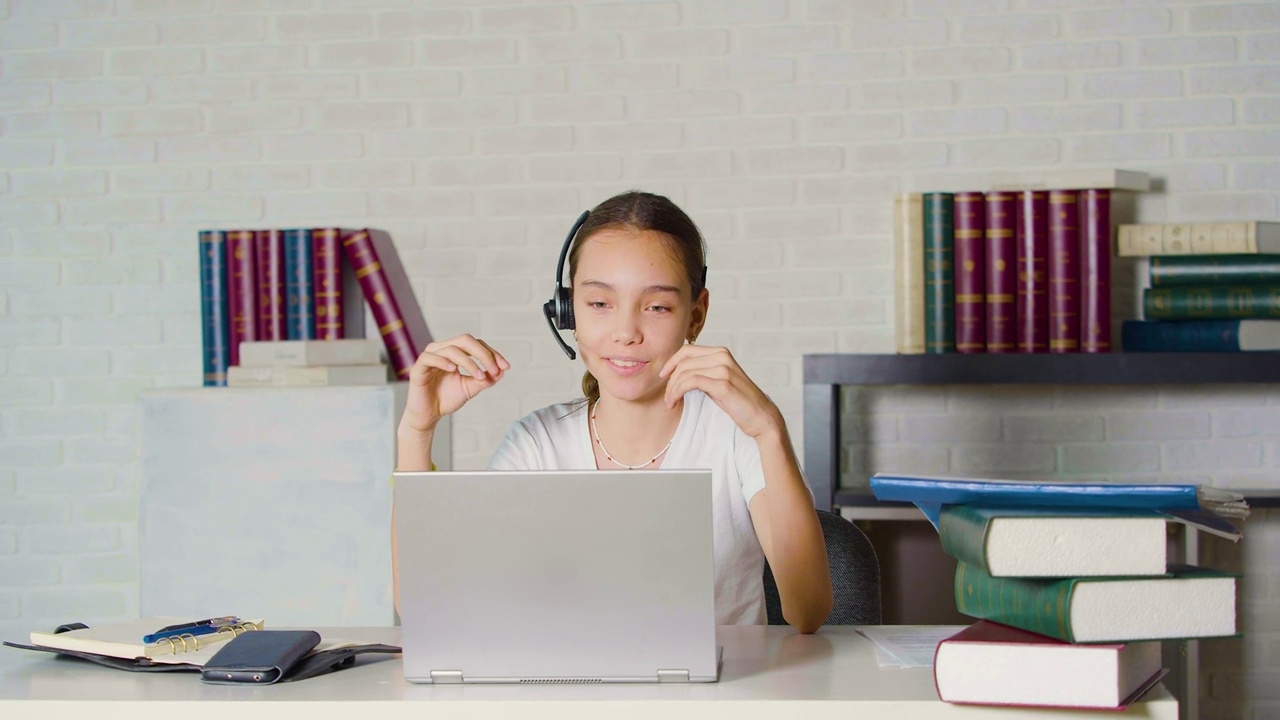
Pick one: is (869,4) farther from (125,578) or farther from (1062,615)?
(125,578)

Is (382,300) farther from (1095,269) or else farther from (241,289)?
(1095,269)

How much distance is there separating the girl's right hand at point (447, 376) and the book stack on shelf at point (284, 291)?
4.42 feet

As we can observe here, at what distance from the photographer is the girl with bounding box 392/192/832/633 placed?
4.85 ft

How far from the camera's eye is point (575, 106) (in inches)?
115

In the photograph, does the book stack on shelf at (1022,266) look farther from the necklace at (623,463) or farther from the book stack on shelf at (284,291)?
the book stack on shelf at (284,291)

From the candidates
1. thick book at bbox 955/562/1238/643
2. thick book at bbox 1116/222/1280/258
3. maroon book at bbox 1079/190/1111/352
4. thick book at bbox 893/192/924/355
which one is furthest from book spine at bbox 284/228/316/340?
thick book at bbox 955/562/1238/643

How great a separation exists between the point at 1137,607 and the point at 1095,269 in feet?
5.69

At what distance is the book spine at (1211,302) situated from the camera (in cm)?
248

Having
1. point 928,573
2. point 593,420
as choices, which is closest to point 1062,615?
point 593,420

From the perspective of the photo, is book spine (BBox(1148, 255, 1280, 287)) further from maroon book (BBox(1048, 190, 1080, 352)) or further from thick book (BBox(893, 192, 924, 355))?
thick book (BBox(893, 192, 924, 355))

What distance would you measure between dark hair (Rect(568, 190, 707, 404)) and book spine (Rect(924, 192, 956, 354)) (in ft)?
3.29

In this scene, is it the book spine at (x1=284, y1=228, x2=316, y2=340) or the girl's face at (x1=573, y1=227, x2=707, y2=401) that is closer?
the girl's face at (x1=573, y1=227, x2=707, y2=401)

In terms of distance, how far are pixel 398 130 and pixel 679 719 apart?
2.25m

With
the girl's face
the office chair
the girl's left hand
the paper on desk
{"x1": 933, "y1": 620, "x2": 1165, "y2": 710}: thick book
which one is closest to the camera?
{"x1": 933, "y1": 620, "x2": 1165, "y2": 710}: thick book
